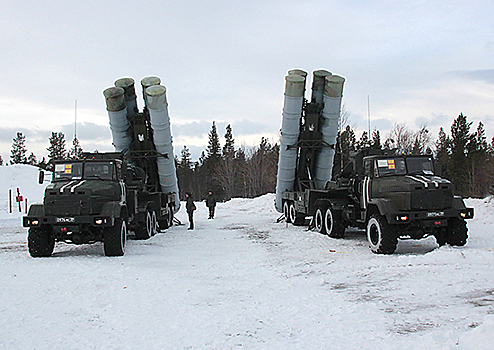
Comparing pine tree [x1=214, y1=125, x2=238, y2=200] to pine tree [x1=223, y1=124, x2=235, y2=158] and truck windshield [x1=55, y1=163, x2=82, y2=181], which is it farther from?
truck windshield [x1=55, y1=163, x2=82, y2=181]

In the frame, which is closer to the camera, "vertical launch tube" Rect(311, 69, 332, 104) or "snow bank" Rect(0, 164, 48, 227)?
"vertical launch tube" Rect(311, 69, 332, 104)

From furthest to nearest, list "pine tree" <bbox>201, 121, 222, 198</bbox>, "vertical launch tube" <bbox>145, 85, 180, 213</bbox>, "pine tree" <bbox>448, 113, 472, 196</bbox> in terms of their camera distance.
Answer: "pine tree" <bbox>201, 121, 222, 198</bbox>
"pine tree" <bbox>448, 113, 472, 196</bbox>
"vertical launch tube" <bbox>145, 85, 180, 213</bbox>

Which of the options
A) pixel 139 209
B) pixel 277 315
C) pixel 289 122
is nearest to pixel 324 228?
pixel 289 122

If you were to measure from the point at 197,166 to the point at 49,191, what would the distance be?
78.2 metres

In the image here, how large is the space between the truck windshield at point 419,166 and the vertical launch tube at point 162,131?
8.36 m

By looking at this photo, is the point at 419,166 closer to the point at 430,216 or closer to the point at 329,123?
the point at 430,216

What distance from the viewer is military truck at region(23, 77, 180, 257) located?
1012 centimetres

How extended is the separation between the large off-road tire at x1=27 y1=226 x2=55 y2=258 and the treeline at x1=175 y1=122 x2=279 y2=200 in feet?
131

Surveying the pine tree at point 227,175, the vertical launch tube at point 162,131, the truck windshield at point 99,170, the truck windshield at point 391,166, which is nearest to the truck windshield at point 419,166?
the truck windshield at point 391,166

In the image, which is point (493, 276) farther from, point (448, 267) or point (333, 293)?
point (333, 293)

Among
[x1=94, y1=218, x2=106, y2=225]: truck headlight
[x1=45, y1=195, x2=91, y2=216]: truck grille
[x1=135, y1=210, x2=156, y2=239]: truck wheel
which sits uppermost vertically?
[x1=45, y1=195, x2=91, y2=216]: truck grille

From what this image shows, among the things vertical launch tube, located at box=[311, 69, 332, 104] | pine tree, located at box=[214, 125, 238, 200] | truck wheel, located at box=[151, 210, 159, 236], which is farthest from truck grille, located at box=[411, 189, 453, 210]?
pine tree, located at box=[214, 125, 238, 200]

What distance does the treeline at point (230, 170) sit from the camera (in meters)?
57.9

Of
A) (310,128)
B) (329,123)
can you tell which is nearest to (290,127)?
(310,128)
